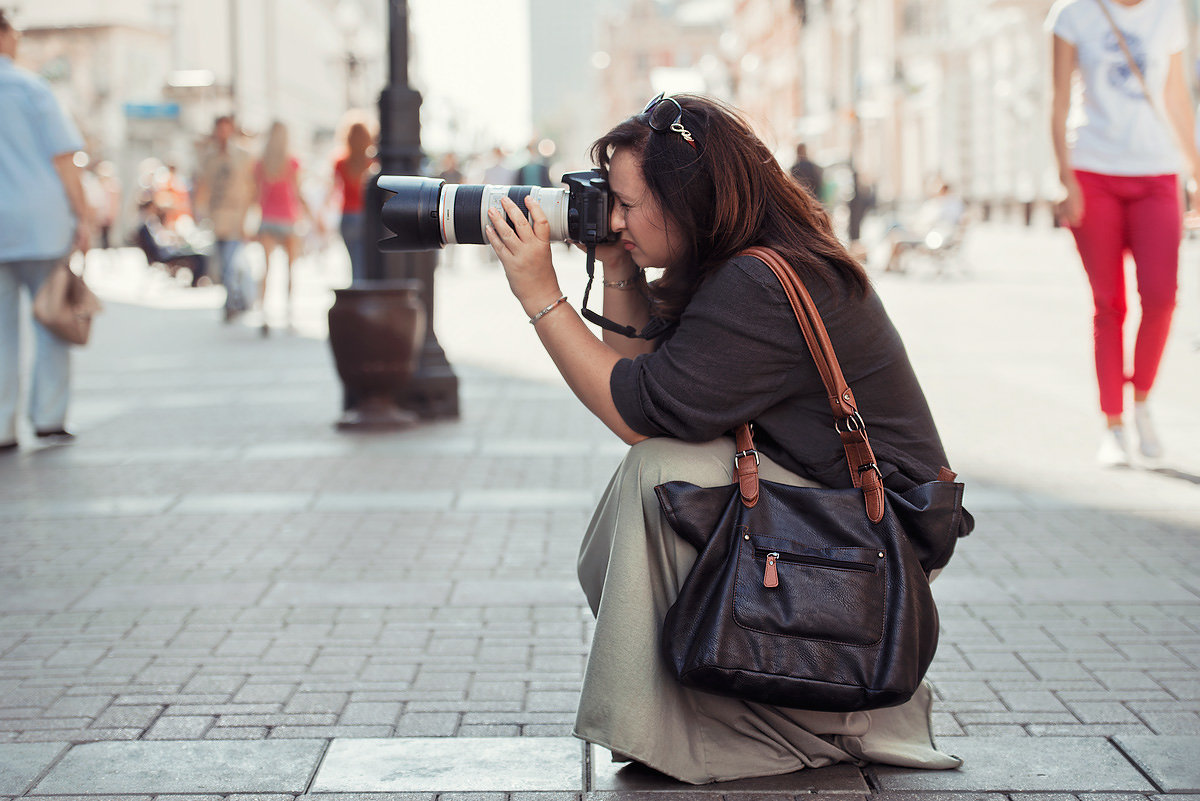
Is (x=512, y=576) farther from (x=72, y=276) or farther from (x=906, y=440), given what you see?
(x=72, y=276)

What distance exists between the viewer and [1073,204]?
518 centimetres

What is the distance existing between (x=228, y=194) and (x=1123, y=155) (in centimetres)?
925

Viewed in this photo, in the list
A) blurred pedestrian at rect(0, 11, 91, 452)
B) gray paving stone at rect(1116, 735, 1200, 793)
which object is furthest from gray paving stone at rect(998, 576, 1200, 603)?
blurred pedestrian at rect(0, 11, 91, 452)

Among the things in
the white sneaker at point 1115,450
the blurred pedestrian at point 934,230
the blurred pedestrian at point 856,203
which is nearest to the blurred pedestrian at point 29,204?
the white sneaker at point 1115,450

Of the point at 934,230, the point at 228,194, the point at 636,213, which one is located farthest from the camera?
the point at 934,230

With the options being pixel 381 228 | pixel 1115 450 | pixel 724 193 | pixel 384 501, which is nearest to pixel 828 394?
pixel 724 193

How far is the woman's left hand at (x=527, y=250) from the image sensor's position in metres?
2.57

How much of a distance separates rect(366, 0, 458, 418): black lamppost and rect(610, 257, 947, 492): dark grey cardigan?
14.4ft

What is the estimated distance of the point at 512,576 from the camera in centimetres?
405

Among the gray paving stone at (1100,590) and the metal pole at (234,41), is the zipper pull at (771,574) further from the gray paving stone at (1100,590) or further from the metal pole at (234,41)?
the metal pole at (234,41)

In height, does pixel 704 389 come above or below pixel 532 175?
below

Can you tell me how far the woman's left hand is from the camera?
2.57 metres

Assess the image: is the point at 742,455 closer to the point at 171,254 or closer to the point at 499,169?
the point at 171,254

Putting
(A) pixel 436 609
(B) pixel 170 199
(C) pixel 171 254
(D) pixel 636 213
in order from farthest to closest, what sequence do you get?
(B) pixel 170 199 < (C) pixel 171 254 < (A) pixel 436 609 < (D) pixel 636 213
